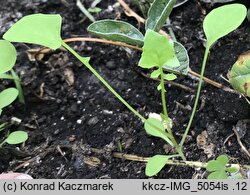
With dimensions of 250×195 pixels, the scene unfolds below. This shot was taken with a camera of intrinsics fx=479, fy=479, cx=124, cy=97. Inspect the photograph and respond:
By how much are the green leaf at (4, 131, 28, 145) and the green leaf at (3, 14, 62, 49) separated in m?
0.26

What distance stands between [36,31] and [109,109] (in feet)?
1.12

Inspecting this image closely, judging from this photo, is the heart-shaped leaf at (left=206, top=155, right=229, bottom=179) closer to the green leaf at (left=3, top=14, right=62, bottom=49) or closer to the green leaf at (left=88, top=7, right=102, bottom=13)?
the green leaf at (left=3, top=14, right=62, bottom=49)

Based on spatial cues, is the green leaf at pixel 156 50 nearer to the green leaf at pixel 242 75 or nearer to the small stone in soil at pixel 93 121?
the green leaf at pixel 242 75

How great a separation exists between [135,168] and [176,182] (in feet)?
0.48

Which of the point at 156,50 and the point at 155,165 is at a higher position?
the point at 156,50

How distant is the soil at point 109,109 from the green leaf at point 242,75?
10cm

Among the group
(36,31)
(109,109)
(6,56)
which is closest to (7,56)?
(6,56)

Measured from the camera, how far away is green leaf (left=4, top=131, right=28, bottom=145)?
1122 millimetres

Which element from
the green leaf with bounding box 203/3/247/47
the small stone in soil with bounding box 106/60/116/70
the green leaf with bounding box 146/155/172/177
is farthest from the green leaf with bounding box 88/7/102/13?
the green leaf with bounding box 146/155/172/177

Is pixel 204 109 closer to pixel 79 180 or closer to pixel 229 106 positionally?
pixel 229 106

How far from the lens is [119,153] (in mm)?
1136

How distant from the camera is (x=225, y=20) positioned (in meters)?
1.02

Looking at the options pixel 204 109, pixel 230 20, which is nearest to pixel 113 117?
pixel 204 109

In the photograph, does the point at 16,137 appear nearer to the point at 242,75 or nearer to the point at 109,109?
the point at 109,109
